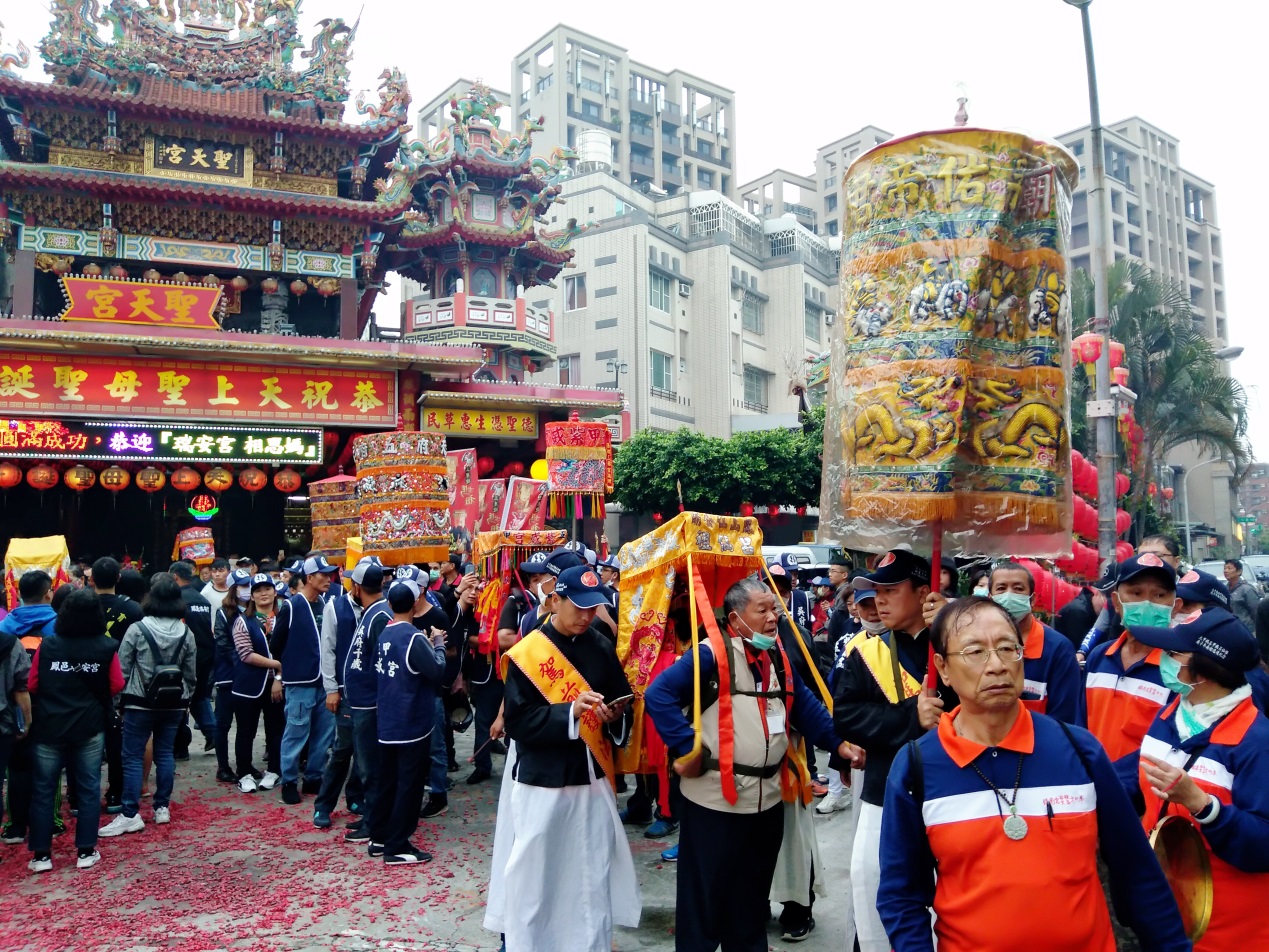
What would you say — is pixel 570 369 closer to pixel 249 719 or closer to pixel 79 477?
pixel 79 477

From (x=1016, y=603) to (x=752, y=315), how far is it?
4045 centimetres

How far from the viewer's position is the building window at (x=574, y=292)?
40.7 metres

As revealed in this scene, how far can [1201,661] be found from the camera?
2885mm

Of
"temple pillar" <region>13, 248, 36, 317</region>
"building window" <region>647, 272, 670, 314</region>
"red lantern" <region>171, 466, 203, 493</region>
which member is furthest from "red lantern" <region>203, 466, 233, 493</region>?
"building window" <region>647, 272, 670, 314</region>

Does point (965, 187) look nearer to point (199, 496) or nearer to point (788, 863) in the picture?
point (788, 863)

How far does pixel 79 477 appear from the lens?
18062mm

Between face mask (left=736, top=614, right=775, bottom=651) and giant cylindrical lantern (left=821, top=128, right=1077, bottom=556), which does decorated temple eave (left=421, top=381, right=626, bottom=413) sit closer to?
face mask (left=736, top=614, right=775, bottom=651)

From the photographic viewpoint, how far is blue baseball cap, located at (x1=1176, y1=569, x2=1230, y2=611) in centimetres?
401

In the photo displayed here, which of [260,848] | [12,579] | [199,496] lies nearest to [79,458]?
[199,496]

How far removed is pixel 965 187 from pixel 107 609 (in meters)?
6.94

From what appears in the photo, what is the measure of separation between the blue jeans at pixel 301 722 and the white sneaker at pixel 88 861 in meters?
1.63

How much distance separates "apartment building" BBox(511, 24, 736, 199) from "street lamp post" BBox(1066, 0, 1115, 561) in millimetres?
42170

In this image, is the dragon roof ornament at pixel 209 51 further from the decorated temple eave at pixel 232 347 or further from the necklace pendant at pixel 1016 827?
the necklace pendant at pixel 1016 827

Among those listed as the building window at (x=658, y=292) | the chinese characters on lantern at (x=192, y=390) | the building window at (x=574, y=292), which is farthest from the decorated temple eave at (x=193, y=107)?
the building window at (x=574, y=292)
